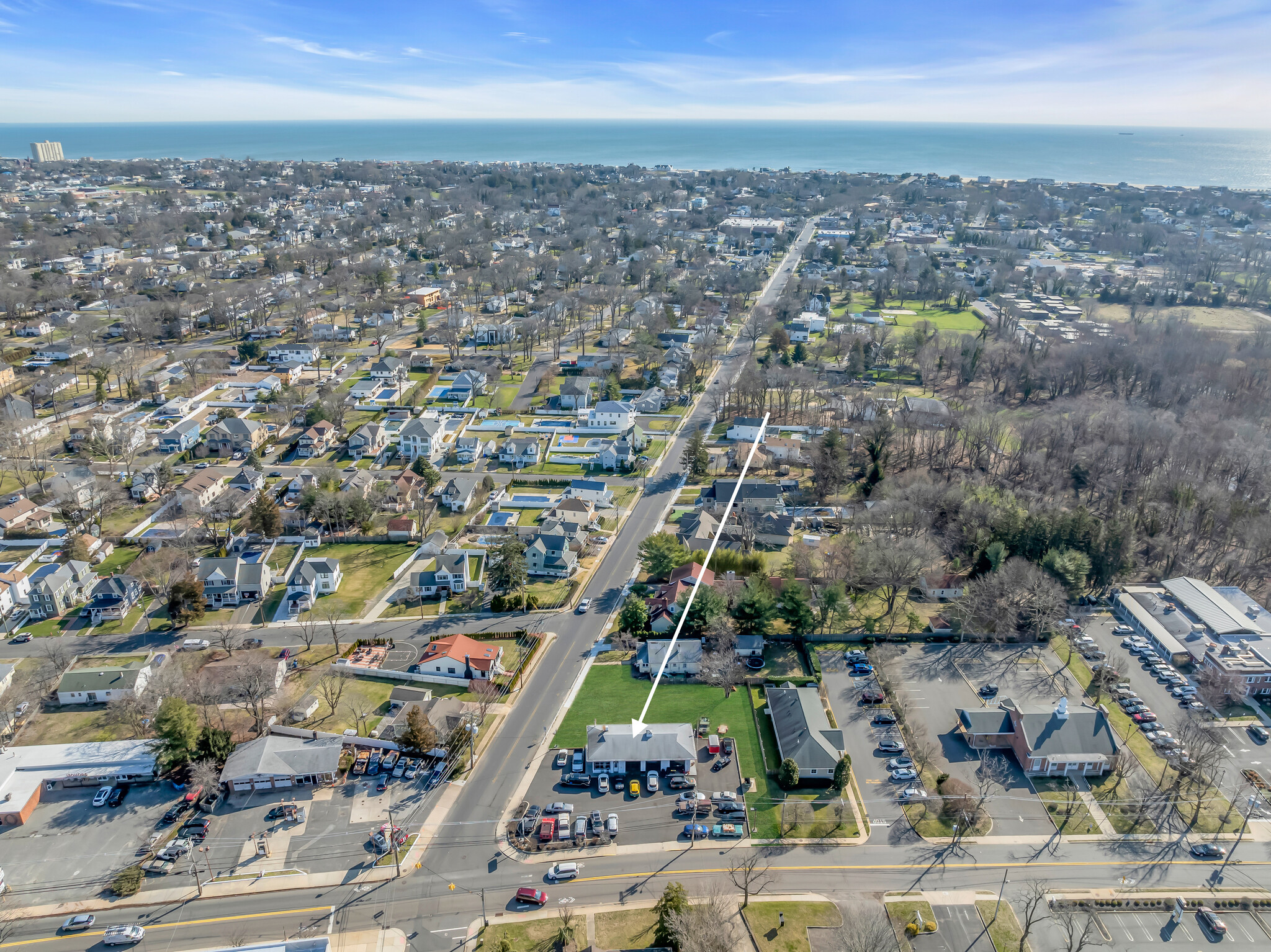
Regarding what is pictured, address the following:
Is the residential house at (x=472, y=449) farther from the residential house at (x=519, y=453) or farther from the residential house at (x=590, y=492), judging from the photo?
the residential house at (x=590, y=492)

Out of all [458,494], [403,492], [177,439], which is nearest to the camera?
[458,494]

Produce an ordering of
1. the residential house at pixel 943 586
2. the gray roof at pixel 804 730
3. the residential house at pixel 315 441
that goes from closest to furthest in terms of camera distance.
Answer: the gray roof at pixel 804 730, the residential house at pixel 943 586, the residential house at pixel 315 441

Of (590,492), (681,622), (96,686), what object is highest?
(681,622)

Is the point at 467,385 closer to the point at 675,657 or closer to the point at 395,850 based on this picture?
the point at 675,657

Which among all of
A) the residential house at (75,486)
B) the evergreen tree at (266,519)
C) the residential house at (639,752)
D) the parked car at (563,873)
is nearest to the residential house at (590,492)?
the evergreen tree at (266,519)

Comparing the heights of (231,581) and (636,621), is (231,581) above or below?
below

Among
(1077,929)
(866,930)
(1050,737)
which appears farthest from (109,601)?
(1050,737)

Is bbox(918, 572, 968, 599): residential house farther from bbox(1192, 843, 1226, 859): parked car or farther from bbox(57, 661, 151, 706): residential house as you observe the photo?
bbox(57, 661, 151, 706): residential house

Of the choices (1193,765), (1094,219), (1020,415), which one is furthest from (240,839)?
(1094,219)
